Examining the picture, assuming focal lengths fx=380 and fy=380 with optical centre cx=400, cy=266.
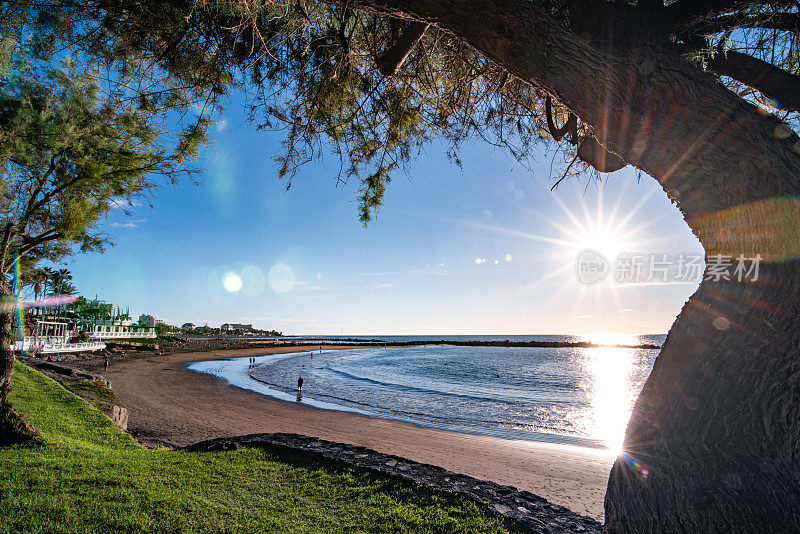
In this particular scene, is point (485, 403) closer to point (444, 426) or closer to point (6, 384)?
point (444, 426)

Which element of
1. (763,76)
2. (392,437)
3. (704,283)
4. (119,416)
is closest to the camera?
(704,283)

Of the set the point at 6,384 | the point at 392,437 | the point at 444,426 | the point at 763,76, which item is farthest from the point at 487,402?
the point at 763,76

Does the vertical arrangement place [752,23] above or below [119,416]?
above

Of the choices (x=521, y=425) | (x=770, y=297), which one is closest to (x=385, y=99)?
(x=770, y=297)

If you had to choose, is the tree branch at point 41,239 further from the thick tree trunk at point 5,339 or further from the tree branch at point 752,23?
the tree branch at point 752,23

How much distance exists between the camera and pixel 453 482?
5.07 m

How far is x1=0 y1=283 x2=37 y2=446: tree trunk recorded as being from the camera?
5340 millimetres

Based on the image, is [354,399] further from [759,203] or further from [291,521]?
[759,203]

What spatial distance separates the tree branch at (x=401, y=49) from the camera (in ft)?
9.31

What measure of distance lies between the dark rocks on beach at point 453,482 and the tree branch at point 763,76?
410 centimetres

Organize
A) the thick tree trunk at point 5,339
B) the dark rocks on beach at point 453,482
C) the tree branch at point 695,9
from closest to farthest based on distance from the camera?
the tree branch at point 695,9 → the dark rocks on beach at point 453,482 → the thick tree trunk at point 5,339

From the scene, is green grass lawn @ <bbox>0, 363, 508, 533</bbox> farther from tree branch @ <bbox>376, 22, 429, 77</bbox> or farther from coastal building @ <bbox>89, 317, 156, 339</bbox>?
coastal building @ <bbox>89, 317, 156, 339</bbox>

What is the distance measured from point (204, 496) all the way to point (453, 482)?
9.92 feet

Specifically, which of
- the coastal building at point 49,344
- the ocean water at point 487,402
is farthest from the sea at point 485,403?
the coastal building at point 49,344
